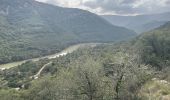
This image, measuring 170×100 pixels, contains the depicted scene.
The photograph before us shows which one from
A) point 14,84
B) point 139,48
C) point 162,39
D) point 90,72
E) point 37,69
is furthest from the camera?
point 162,39

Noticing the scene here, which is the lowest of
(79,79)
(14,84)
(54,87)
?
Result: (14,84)

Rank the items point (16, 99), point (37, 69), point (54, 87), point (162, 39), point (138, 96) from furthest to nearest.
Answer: point (162, 39), point (37, 69), point (16, 99), point (54, 87), point (138, 96)

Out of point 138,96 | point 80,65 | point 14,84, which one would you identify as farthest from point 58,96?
point 14,84

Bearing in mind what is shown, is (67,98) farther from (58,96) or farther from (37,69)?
(37,69)

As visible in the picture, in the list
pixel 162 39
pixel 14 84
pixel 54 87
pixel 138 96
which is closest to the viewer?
pixel 138 96

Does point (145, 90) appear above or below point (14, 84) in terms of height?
above

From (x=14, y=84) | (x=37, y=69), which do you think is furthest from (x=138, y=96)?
(x=37, y=69)

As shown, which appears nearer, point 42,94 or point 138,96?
point 138,96

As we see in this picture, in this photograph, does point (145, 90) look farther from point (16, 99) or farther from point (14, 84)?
point (14, 84)

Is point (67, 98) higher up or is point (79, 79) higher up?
point (79, 79)
